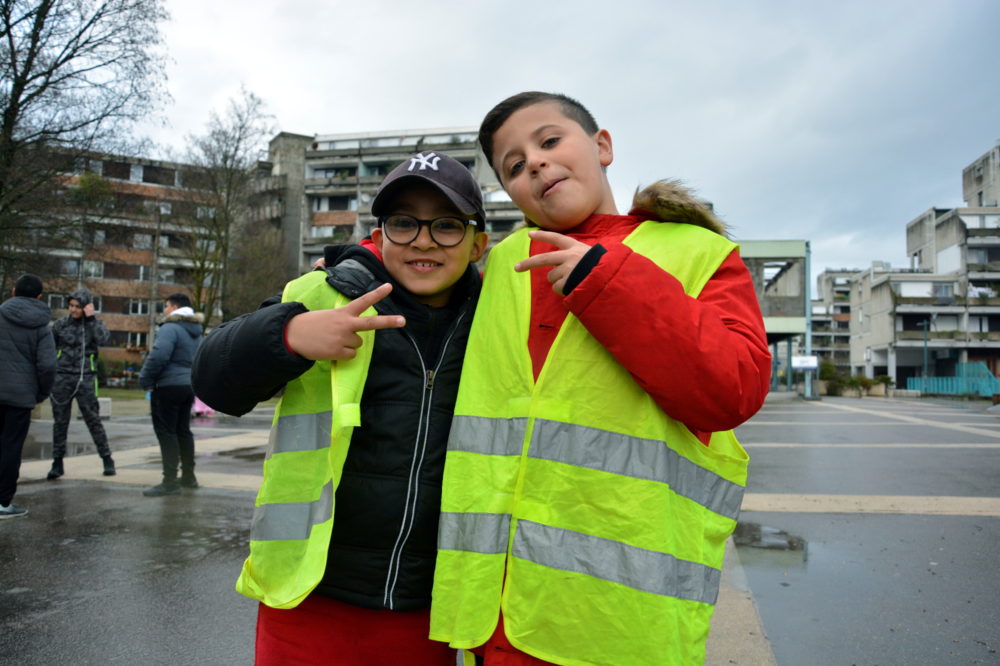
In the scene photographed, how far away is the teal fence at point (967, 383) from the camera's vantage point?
37375 millimetres

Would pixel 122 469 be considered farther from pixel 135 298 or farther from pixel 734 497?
pixel 135 298

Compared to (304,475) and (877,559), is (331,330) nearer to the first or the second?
(304,475)

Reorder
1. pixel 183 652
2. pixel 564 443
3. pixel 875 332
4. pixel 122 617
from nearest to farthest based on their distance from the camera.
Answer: pixel 564 443 → pixel 183 652 → pixel 122 617 → pixel 875 332

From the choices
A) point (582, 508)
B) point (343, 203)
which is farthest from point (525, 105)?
point (343, 203)

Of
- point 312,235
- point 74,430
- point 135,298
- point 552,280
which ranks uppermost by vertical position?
point 312,235

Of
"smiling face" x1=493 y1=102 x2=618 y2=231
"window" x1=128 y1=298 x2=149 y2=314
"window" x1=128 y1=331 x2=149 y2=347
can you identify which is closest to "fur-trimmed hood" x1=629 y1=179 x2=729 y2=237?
"smiling face" x1=493 y1=102 x2=618 y2=231

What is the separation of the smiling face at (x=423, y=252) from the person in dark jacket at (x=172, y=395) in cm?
585

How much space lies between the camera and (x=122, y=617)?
11.2ft

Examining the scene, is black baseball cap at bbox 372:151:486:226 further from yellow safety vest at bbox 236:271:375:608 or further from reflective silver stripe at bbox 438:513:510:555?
reflective silver stripe at bbox 438:513:510:555

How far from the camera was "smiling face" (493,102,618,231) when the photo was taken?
5.22 feet

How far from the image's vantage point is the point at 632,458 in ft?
4.21

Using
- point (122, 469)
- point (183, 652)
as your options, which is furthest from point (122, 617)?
point (122, 469)

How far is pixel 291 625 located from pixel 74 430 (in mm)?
12784

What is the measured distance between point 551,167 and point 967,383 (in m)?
48.1
